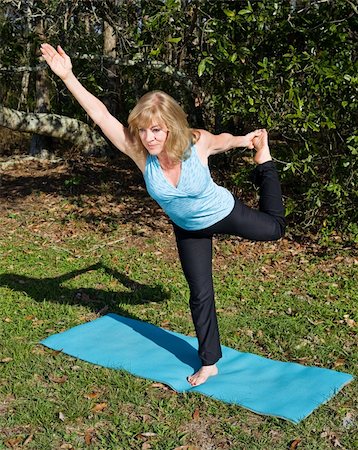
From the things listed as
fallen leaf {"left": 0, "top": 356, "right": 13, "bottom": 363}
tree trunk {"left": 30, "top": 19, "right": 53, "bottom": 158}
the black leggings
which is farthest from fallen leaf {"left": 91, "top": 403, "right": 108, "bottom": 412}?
tree trunk {"left": 30, "top": 19, "right": 53, "bottom": 158}

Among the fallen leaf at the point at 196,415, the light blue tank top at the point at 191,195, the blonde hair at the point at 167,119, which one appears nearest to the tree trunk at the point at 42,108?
the light blue tank top at the point at 191,195

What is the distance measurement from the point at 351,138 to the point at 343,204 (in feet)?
3.14

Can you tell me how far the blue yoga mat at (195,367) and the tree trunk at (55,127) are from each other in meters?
5.07

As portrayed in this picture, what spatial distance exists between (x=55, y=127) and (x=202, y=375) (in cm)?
693

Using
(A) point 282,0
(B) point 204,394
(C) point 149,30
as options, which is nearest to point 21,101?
(C) point 149,30

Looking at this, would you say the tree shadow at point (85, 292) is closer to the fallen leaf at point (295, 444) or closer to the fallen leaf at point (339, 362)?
the fallen leaf at point (339, 362)

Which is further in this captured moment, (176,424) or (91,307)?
(91,307)

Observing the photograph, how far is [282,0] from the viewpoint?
7309mm

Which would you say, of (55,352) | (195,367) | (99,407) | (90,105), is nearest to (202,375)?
(195,367)

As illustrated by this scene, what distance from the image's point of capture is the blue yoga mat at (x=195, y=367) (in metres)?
4.41

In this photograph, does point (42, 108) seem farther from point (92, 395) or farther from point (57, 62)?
point (92, 395)

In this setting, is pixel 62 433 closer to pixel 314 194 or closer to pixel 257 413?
pixel 257 413

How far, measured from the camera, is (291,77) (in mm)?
7406

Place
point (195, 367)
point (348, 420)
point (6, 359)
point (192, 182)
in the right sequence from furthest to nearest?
point (6, 359)
point (195, 367)
point (192, 182)
point (348, 420)
